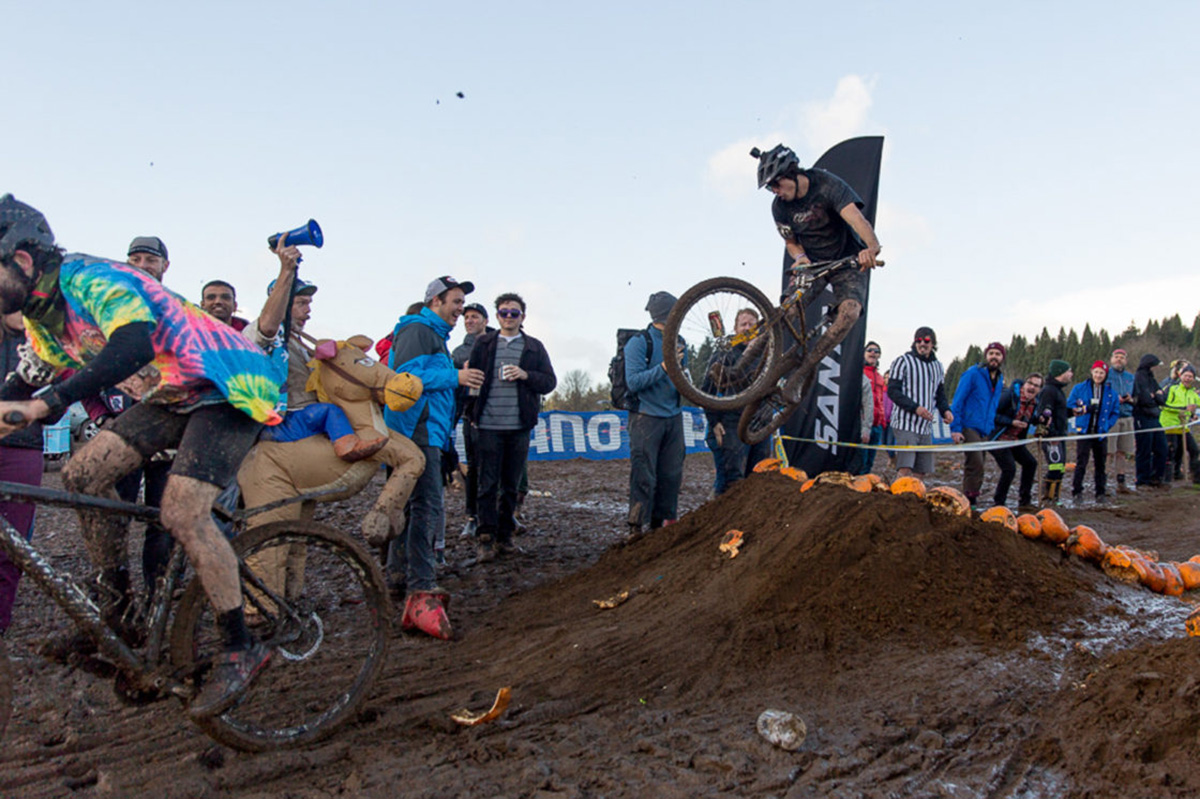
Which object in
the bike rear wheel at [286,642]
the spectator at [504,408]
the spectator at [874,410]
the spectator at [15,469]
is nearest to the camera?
the bike rear wheel at [286,642]

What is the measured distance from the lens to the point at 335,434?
14.4 ft

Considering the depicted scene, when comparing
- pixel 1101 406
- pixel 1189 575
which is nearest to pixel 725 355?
pixel 1189 575

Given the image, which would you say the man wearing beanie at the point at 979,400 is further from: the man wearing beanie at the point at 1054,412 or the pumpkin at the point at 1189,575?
the pumpkin at the point at 1189,575

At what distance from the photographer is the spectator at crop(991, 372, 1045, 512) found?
379 inches

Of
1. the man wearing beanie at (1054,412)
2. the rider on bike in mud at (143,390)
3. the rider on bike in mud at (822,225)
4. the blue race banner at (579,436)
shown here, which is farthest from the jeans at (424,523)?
the blue race banner at (579,436)

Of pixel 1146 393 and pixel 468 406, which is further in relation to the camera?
pixel 1146 393

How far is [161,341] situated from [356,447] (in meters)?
1.38

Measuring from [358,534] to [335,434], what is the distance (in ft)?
13.5

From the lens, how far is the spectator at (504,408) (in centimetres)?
685

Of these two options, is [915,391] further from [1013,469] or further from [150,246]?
[150,246]

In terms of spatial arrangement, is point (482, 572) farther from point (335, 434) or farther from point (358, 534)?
point (335, 434)

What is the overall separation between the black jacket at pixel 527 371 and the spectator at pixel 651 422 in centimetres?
83

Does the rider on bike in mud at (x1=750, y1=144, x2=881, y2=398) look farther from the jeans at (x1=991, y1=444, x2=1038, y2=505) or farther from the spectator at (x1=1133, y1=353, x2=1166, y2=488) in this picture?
the spectator at (x1=1133, y1=353, x2=1166, y2=488)

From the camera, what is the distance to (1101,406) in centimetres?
1200
